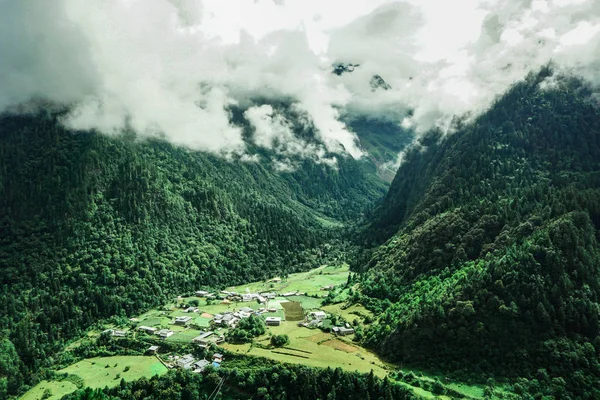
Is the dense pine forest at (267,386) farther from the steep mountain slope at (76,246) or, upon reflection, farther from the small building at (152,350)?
the steep mountain slope at (76,246)

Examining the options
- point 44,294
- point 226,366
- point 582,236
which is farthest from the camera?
point 44,294

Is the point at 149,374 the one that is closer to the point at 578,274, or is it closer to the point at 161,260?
the point at 161,260

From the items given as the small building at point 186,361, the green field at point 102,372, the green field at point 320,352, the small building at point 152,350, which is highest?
the green field at point 320,352

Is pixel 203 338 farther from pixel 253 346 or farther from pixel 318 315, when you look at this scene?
pixel 318 315

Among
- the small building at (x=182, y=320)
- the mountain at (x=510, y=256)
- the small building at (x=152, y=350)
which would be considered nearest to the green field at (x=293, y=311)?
the mountain at (x=510, y=256)

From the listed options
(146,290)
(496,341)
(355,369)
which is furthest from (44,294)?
(496,341)

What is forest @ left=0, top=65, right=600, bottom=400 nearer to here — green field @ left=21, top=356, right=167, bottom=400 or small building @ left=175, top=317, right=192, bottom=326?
green field @ left=21, top=356, right=167, bottom=400

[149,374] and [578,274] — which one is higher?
[578,274]
